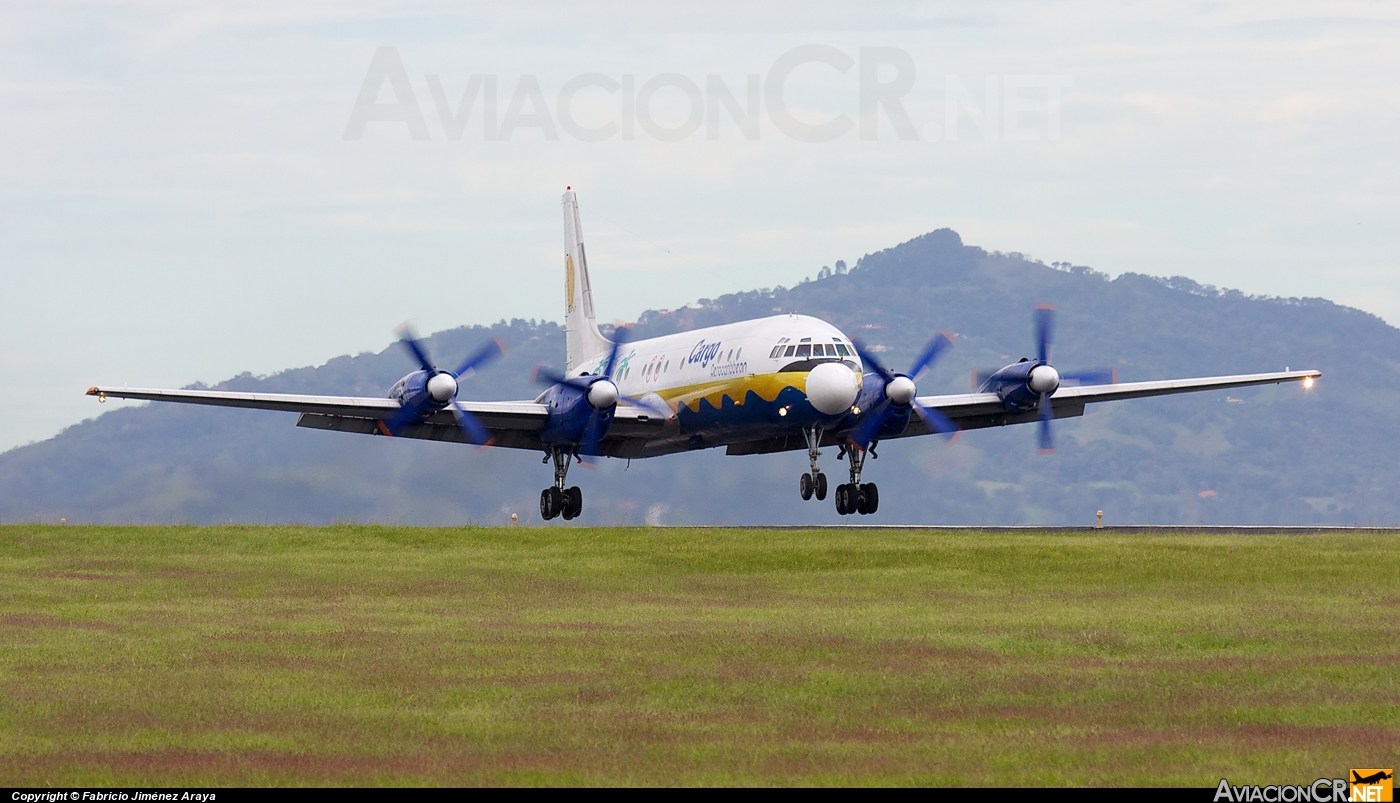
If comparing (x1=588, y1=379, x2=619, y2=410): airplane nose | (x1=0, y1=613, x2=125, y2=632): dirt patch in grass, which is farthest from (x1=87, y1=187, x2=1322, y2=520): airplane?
(x1=0, y1=613, x2=125, y2=632): dirt patch in grass

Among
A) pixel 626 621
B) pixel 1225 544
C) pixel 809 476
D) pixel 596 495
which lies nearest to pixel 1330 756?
pixel 626 621

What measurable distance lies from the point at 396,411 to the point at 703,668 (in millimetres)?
29081

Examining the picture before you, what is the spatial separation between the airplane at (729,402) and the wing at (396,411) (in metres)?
0.06

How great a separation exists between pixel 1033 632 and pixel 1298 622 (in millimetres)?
4489

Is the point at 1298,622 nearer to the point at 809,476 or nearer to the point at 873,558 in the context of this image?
the point at 873,558

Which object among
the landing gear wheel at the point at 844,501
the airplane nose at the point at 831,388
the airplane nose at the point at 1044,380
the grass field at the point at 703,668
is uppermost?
the airplane nose at the point at 1044,380

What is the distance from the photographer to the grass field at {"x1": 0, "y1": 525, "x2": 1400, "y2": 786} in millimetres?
16344

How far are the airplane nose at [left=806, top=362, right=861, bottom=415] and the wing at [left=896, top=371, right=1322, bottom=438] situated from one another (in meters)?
5.38

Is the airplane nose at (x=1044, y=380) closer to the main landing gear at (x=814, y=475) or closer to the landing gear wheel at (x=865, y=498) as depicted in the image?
the landing gear wheel at (x=865, y=498)

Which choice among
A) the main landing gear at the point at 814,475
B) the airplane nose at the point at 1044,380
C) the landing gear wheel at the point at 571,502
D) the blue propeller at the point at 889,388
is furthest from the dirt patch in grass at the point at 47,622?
the airplane nose at the point at 1044,380

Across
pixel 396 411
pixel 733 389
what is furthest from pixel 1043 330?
pixel 396 411

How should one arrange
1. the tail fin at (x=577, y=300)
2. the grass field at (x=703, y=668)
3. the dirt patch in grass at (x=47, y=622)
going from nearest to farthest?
the grass field at (x=703, y=668)
the dirt patch in grass at (x=47, y=622)
the tail fin at (x=577, y=300)

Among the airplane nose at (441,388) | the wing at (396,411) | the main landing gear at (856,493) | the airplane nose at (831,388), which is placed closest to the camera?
the airplane nose at (831,388)

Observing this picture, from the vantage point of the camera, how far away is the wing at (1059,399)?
51906 millimetres
